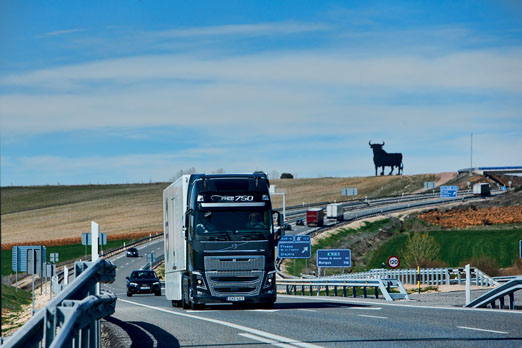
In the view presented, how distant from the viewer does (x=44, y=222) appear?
14275cm

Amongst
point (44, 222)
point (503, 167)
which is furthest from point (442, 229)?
point (44, 222)

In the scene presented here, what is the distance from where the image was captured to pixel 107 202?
167m

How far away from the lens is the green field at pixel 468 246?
77750 mm

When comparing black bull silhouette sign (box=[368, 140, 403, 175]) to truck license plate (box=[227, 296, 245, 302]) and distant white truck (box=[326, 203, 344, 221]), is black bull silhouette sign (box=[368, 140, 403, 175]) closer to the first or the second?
distant white truck (box=[326, 203, 344, 221])

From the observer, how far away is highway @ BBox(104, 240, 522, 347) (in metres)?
12.9

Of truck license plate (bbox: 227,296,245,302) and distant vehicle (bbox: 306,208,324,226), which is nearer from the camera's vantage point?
truck license plate (bbox: 227,296,245,302)

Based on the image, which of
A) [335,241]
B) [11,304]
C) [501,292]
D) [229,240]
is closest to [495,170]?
[335,241]

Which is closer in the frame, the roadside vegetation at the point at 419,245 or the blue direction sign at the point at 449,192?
the roadside vegetation at the point at 419,245

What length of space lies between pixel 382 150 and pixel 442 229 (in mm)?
76007

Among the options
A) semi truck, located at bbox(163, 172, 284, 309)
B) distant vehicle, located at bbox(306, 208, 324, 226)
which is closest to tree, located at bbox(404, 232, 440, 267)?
distant vehicle, located at bbox(306, 208, 324, 226)

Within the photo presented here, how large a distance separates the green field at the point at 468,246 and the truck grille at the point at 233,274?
5625 centimetres

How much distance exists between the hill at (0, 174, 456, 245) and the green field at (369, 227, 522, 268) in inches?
1821

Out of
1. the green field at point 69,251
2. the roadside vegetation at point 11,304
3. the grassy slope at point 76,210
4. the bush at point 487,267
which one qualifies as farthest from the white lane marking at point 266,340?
the grassy slope at point 76,210

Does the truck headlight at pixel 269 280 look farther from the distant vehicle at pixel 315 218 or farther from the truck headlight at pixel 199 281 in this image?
the distant vehicle at pixel 315 218
